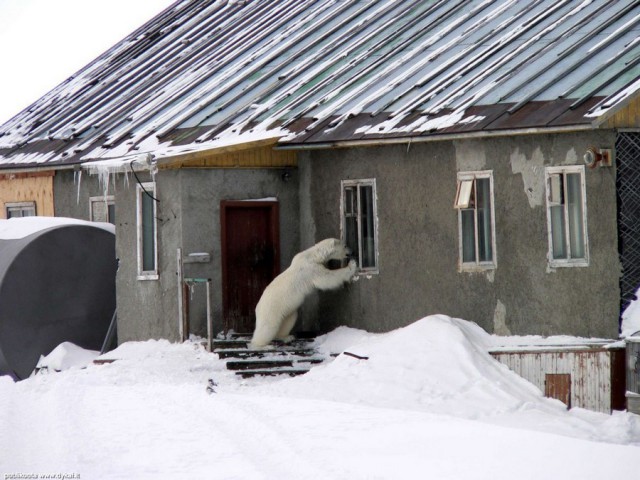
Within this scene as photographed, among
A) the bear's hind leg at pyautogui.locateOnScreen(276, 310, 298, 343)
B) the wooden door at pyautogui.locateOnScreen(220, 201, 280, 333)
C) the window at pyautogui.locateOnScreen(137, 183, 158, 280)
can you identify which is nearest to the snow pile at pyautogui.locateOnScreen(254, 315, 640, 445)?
the bear's hind leg at pyautogui.locateOnScreen(276, 310, 298, 343)

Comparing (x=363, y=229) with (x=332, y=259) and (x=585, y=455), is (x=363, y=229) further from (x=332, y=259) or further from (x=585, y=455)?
(x=585, y=455)

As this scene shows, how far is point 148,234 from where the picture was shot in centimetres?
1888

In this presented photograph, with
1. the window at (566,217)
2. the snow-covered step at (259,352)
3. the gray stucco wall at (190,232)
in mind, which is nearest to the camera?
the window at (566,217)

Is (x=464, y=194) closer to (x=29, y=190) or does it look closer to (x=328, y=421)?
(x=328, y=421)

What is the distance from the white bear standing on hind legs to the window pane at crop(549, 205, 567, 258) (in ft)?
10.5

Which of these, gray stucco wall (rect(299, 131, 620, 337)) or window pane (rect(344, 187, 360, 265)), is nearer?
gray stucco wall (rect(299, 131, 620, 337))

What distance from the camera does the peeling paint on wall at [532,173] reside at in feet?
50.9

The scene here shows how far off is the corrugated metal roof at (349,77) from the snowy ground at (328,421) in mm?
3066

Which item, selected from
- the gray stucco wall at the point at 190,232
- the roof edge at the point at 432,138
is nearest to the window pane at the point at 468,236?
the roof edge at the point at 432,138

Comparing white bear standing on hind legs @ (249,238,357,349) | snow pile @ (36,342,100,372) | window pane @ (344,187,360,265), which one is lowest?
snow pile @ (36,342,100,372)

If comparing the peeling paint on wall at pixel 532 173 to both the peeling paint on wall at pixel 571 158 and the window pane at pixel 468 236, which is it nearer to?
the peeling paint on wall at pixel 571 158

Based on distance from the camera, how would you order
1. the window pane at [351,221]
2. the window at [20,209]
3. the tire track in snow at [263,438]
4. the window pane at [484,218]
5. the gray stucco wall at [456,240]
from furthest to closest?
the window at [20,209] < the window pane at [351,221] < the window pane at [484,218] < the gray stucco wall at [456,240] < the tire track in snow at [263,438]

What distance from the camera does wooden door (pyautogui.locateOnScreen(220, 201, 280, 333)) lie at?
1841 centimetres

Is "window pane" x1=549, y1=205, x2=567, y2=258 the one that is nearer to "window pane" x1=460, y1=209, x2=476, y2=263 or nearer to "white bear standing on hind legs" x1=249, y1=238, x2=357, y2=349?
"window pane" x1=460, y1=209, x2=476, y2=263
